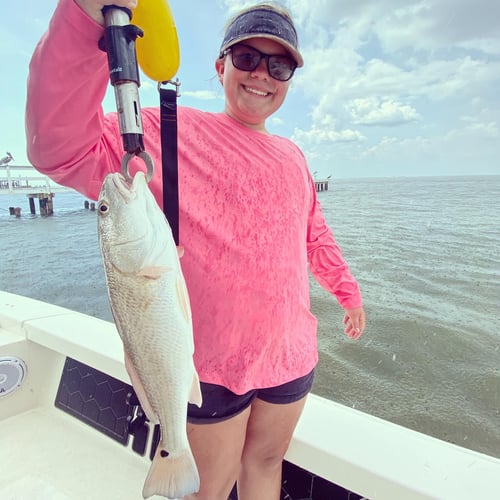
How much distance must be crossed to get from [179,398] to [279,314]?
0.50 meters

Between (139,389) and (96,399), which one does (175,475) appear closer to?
(139,389)

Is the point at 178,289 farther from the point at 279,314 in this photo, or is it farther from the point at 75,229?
the point at 75,229

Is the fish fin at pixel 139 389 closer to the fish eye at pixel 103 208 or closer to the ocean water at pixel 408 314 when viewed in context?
the fish eye at pixel 103 208

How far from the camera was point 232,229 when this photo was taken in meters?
1.45

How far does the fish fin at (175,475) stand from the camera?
1.30 meters

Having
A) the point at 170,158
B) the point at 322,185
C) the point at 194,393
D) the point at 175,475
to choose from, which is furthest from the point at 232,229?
the point at 322,185

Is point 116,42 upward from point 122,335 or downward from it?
upward

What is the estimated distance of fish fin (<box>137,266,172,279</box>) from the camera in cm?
116

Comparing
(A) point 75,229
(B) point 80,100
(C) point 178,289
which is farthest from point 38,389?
(A) point 75,229

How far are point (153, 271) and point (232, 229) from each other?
0.40 meters

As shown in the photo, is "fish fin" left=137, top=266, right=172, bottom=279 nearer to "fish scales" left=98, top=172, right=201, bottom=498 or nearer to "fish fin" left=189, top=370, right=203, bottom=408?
"fish scales" left=98, top=172, right=201, bottom=498

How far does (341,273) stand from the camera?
2168 millimetres

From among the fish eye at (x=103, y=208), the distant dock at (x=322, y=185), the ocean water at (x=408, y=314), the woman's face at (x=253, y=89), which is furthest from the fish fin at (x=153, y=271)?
the distant dock at (x=322, y=185)

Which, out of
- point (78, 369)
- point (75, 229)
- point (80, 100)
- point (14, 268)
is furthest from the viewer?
point (75, 229)
